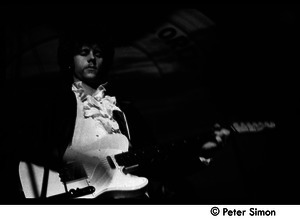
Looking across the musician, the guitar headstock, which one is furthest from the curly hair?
the guitar headstock

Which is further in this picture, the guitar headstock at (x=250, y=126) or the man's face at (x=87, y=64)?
the man's face at (x=87, y=64)

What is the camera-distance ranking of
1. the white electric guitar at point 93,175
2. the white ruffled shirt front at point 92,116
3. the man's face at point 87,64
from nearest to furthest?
the white electric guitar at point 93,175
the white ruffled shirt front at point 92,116
the man's face at point 87,64

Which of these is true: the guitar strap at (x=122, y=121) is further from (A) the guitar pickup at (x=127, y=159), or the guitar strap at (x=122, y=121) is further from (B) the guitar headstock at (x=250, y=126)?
(B) the guitar headstock at (x=250, y=126)

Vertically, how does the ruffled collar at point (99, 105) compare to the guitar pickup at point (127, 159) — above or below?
above

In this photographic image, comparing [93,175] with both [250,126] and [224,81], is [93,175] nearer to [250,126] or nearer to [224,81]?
[250,126]

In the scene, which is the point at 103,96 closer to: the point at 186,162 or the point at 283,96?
the point at 186,162

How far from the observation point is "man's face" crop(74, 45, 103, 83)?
1.99m

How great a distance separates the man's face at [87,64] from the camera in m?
1.99

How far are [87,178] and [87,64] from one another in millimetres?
590

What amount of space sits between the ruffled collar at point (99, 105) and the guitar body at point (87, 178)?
0.52 feet

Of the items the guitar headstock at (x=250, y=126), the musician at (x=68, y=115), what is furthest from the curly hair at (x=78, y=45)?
the guitar headstock at (x=250, y=126)

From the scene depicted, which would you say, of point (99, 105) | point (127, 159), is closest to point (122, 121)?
point (99, 105)
